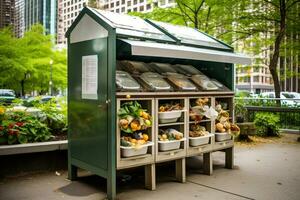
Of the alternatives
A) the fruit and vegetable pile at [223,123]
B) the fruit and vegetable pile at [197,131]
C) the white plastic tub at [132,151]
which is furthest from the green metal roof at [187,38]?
the white plastic tub at [132,151]

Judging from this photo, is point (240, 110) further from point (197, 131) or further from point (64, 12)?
point (64, 12)

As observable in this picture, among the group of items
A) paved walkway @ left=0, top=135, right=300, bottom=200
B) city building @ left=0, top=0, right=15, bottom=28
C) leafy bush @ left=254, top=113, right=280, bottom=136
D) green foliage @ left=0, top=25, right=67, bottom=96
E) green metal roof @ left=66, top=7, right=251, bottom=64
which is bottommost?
paved walkway @ left=0, top=135, right=300, bottom=200

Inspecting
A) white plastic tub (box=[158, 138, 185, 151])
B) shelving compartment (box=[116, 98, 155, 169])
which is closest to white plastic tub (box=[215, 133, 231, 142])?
white plastic tub (box=[158, 138, 185, 151])

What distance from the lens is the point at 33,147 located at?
5383 millimetres

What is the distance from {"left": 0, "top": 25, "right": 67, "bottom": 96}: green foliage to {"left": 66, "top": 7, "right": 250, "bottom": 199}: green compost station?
64.0 ft

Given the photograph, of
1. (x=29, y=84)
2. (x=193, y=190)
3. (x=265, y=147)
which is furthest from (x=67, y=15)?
(x=193, y=190)

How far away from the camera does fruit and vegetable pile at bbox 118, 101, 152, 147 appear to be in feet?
14.0

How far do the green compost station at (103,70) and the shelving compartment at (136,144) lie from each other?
27mm

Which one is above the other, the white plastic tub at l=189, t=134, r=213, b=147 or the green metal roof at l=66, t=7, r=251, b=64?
the green metal roof at l=66, t=7, r=251, b=64

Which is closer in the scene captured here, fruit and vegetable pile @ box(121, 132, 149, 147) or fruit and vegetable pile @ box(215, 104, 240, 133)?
fruit and vegetable pile @ box(121, 132, 149, 147)

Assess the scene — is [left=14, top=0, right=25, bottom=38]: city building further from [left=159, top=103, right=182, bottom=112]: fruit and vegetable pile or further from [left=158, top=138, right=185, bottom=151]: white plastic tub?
[left=158, top=138, right=185, bottom=151]: white plastic tub

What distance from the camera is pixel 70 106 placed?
522 centimetres

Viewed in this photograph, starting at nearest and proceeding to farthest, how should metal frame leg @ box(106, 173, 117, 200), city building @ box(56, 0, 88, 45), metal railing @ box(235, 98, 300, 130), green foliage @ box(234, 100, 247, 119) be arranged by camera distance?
metal frame leg @ box(106, 173, 117, 200), metal railing @ box(235, 98, 300, 130), green foliage @ box(234, 100, 247, 119), city building @ box(56, 0, 88, 45)

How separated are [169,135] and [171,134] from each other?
4cm
